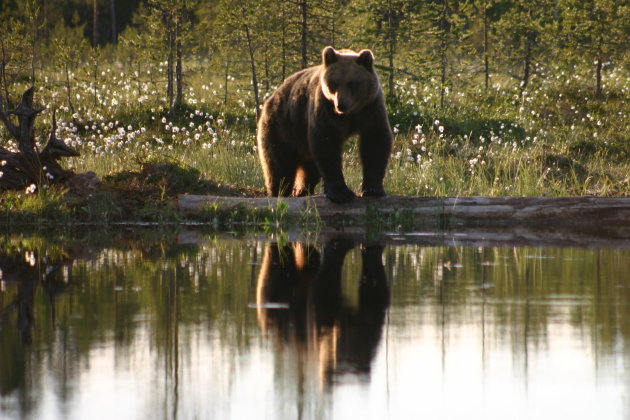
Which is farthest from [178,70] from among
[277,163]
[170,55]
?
[277,163]

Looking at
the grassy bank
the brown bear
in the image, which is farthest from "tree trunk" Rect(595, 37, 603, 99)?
the brown bear

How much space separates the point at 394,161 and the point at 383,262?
6.99 meters

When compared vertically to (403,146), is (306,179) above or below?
below

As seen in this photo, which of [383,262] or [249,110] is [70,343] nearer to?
[383,262]

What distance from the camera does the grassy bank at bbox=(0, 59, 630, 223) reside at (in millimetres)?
12055

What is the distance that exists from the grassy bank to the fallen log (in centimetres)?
169

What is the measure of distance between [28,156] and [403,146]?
705cm

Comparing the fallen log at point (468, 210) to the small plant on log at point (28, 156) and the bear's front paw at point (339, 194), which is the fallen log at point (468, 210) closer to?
the bear's front paw at point (339, 194)

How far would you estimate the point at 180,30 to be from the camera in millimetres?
22391

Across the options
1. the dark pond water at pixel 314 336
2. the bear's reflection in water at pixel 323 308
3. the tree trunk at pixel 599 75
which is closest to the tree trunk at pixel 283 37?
the tree trunk at pixel 599 75

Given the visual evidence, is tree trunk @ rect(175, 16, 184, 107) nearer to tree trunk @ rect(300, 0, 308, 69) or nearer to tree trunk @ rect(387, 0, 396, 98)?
tree trunk @ rect(300, 0, 308, 69)

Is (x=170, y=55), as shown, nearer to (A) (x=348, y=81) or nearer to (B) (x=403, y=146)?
(B) (x=403, y=146)

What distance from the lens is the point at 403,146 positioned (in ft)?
55.1

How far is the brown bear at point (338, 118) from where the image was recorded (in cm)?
1003
